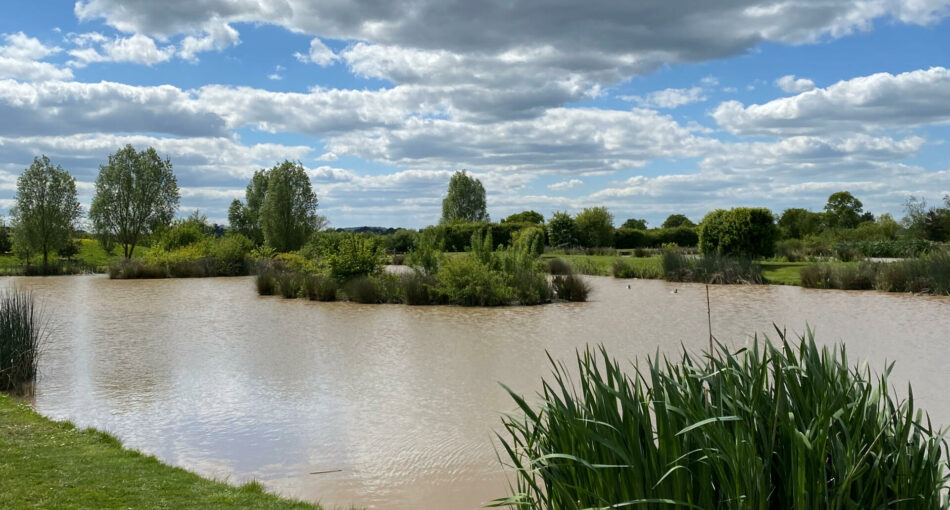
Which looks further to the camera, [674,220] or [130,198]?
[674,220]

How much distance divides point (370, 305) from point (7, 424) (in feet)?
39.0

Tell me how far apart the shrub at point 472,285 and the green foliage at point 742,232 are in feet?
31.1

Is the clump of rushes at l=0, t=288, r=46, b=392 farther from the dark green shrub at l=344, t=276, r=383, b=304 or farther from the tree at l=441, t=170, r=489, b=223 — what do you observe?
the tree at l=441, t=170, r=489, b=223

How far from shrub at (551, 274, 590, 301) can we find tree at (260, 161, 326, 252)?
2301 cm

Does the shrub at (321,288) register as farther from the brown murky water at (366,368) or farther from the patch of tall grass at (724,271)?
the patch of tall grass at (724,271)

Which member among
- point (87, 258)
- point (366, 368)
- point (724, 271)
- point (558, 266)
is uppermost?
point (87, 258)

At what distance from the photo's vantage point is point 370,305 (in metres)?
17.6

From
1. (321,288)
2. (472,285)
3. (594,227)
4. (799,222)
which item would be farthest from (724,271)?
(799,222)

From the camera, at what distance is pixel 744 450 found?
7.64 ft

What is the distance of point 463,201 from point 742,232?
40076 millimetres

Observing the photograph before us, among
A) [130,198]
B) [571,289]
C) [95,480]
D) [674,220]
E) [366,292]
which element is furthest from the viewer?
[674,220]

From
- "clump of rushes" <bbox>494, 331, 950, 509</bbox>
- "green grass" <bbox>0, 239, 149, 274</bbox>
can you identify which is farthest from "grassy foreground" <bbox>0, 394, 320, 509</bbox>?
"green grass" <bbox>0, 239, 149, 274</bbox>

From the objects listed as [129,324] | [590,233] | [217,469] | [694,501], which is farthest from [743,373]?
[590,233]

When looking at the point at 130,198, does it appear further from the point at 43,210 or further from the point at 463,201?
the point at 463,201
